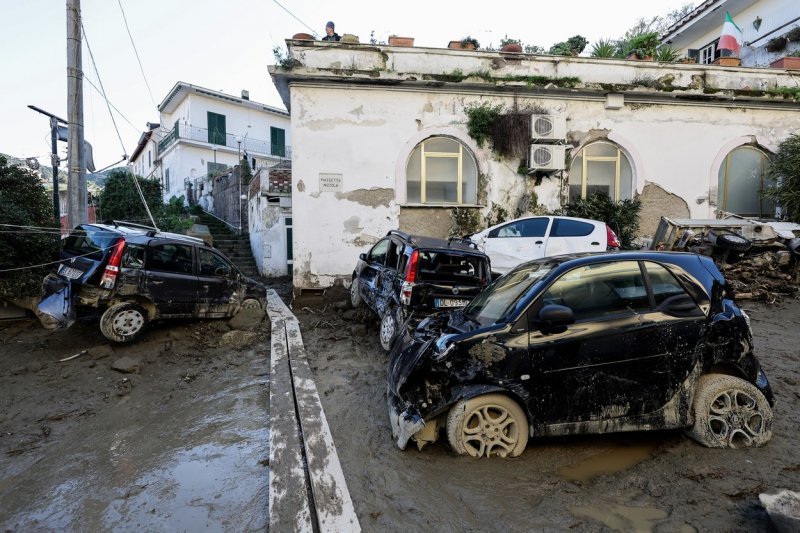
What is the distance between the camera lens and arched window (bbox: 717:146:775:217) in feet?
41.1

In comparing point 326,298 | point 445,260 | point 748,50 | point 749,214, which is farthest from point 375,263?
point 748,50

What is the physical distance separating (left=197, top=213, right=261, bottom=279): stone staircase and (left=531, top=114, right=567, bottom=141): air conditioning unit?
9820 millimetres

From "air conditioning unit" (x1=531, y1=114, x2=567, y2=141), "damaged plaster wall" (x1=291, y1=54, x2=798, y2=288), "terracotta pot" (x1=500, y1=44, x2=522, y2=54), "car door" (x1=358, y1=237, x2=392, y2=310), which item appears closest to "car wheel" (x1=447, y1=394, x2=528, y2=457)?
"car door" (x1=358, y1=237, x2=392, y2=310)

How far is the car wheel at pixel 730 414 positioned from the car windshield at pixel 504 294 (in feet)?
5.33

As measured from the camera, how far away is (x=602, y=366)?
3.71 meters

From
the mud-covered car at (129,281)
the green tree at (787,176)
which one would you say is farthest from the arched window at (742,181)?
the mud-covered car at (129,281)

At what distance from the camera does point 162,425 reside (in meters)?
4.71

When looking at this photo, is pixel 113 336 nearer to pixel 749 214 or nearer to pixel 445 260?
pixel 445 260

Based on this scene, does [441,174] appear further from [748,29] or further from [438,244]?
[748,29]

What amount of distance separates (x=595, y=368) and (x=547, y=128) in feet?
30.3

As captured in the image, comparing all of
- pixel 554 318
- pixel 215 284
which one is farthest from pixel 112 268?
pixel 554 318

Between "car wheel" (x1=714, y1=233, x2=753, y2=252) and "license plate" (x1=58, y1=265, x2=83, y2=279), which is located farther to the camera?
"car wheel" (x1=714, y1=233, x2=753, y2=252)

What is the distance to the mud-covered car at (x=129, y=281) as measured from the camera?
265 inches

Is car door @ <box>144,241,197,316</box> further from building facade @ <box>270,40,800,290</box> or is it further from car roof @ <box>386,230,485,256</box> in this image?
car roof @ <box>386,230,485,256</box>
